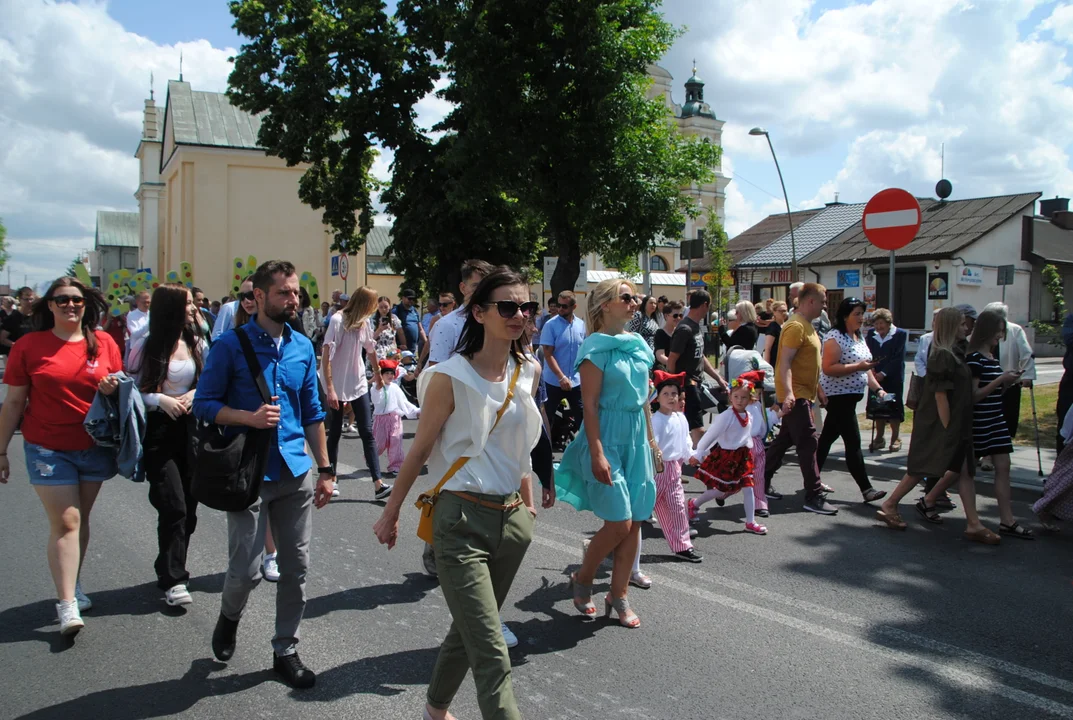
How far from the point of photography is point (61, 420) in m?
4.45

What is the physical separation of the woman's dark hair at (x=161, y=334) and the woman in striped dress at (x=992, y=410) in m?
5.84

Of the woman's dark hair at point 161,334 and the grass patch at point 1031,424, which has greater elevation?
the woman's dark hair at point 161,334

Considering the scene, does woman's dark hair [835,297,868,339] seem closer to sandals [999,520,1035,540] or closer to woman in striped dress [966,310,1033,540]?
woman in striped dress [966,310,1033,540]

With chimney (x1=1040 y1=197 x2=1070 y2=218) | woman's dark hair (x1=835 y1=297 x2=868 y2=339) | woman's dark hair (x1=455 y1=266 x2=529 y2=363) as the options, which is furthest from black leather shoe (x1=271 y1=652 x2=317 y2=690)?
chimney (x1=1040 y1=197 x2=1070 y2=218)

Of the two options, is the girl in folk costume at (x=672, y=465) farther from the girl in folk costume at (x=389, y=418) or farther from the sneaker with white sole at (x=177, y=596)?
the girl in folk costume at (x=389, y=418)

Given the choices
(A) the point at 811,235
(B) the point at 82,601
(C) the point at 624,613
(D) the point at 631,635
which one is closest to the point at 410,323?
(B) the point at 82,601

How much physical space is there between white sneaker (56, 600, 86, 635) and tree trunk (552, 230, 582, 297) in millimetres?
13883

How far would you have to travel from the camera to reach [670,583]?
535 centimetres

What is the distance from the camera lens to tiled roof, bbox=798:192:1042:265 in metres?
36.1

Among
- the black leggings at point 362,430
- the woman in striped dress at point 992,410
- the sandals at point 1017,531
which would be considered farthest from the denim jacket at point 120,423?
the sandals at point 1017,531

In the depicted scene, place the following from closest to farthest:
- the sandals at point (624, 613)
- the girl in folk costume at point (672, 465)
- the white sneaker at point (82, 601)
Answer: the sandals at point (624, 613)
the white sneaker at point (82, 601)
the girl in folk costume at point (672, 465)

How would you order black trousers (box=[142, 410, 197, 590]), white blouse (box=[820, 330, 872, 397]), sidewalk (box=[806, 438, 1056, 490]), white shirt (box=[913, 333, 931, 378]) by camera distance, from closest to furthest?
black trousers (box=[142, 410, 197, 590]) → white blouse (box=[820, 330, 872, 397]) → sidewalk (box=[806, 438, 1056, 490]) → white shirt (box=[913, 333, 931, 378])

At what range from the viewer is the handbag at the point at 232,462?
3607 millimetres

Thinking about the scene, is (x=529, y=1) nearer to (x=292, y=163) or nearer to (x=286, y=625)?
(x=292, y=163)
